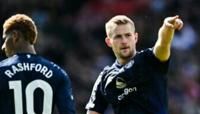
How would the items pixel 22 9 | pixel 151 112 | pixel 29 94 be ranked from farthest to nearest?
1. pixel 22 9
2. pixel 151 112
3. pixel 29 94

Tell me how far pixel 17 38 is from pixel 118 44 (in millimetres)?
1248

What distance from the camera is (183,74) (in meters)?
17.5

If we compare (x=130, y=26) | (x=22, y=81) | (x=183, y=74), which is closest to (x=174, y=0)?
(x=183, y=74)

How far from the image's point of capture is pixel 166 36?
8984 millimetres

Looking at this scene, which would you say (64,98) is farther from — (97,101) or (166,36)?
(97,101)

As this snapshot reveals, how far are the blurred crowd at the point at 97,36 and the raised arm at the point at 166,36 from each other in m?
6.91

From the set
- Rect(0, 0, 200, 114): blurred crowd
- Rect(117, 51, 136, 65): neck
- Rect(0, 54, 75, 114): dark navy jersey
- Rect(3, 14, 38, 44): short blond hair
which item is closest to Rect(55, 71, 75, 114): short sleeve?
Rect(0, 54, 75, 114): dark navy jersey

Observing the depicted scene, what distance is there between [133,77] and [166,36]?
2.07ft

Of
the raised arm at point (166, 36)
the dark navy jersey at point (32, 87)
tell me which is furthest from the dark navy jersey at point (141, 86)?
the dark navy jersey at point (32, 87)

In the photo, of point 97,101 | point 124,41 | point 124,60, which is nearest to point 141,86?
point 124,60

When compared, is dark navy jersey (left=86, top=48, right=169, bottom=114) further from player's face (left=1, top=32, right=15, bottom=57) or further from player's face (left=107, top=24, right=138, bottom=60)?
player's face (left=1, top=32, right=15, bottom=57)

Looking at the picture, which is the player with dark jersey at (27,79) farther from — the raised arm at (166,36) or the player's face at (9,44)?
the raised arm at (166,36)

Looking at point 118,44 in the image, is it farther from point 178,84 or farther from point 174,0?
point 174,0

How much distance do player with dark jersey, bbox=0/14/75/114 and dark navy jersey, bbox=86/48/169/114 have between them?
3.10 ft
